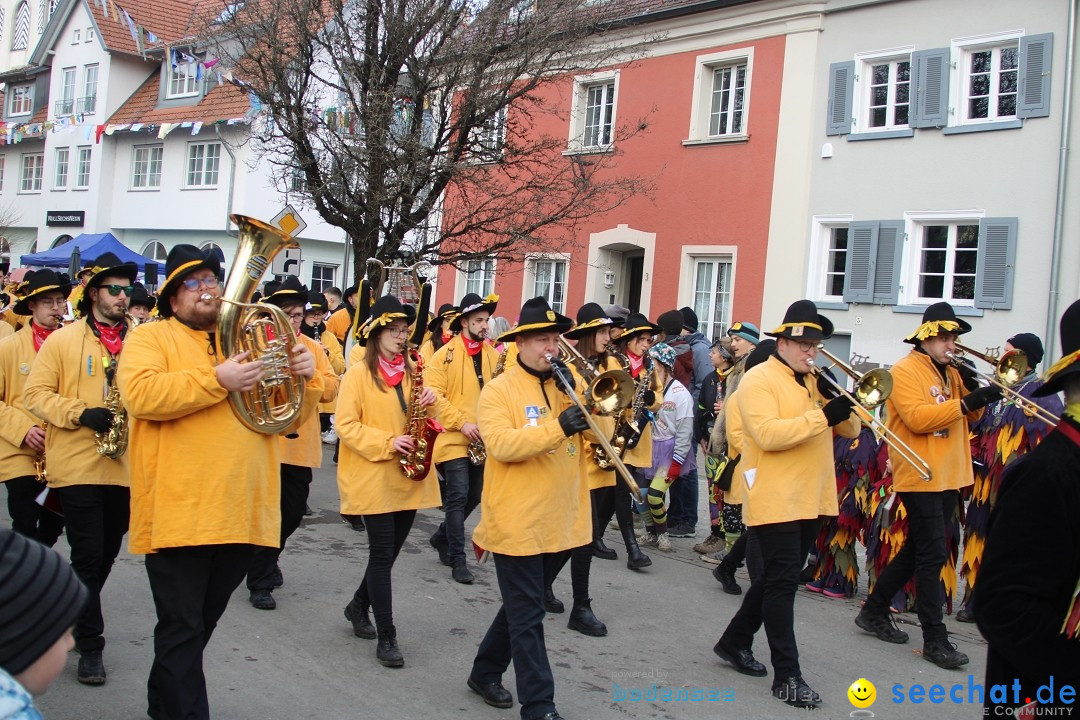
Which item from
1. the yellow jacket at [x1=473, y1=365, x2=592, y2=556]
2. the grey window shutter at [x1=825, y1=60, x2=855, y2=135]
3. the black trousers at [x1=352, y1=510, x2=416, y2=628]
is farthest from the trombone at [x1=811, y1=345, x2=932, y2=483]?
the grey window shutter at [x1=825, y1=60, x2=855, y2=135]

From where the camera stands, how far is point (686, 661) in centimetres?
602

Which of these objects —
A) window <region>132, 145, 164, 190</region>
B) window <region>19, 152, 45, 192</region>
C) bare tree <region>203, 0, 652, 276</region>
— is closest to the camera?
bare tree <region>203, 0, 652, 276</region>

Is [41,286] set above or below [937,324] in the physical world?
below

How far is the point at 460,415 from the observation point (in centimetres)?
769

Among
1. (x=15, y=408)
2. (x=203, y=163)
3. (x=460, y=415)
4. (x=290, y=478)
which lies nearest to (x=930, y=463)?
(x=460, y=415)

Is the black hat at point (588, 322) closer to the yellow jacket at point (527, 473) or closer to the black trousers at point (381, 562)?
the yellow jacket at point (527, 473)

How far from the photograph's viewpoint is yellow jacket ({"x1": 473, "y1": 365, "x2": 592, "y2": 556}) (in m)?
4.73

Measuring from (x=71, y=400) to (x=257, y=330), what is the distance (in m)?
1.58

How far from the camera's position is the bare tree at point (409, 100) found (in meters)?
15.2

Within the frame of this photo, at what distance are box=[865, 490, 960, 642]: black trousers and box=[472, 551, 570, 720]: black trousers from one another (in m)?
2.58

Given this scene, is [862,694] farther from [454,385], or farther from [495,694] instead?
[454,385]

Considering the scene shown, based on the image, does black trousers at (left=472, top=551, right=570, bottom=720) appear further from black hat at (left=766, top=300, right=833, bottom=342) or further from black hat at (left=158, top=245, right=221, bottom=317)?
black hat at (left=158, top=245, right=221, bottom=317)

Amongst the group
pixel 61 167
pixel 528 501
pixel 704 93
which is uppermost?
→ pixel 61 167

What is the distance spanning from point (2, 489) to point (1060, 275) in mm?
14109
